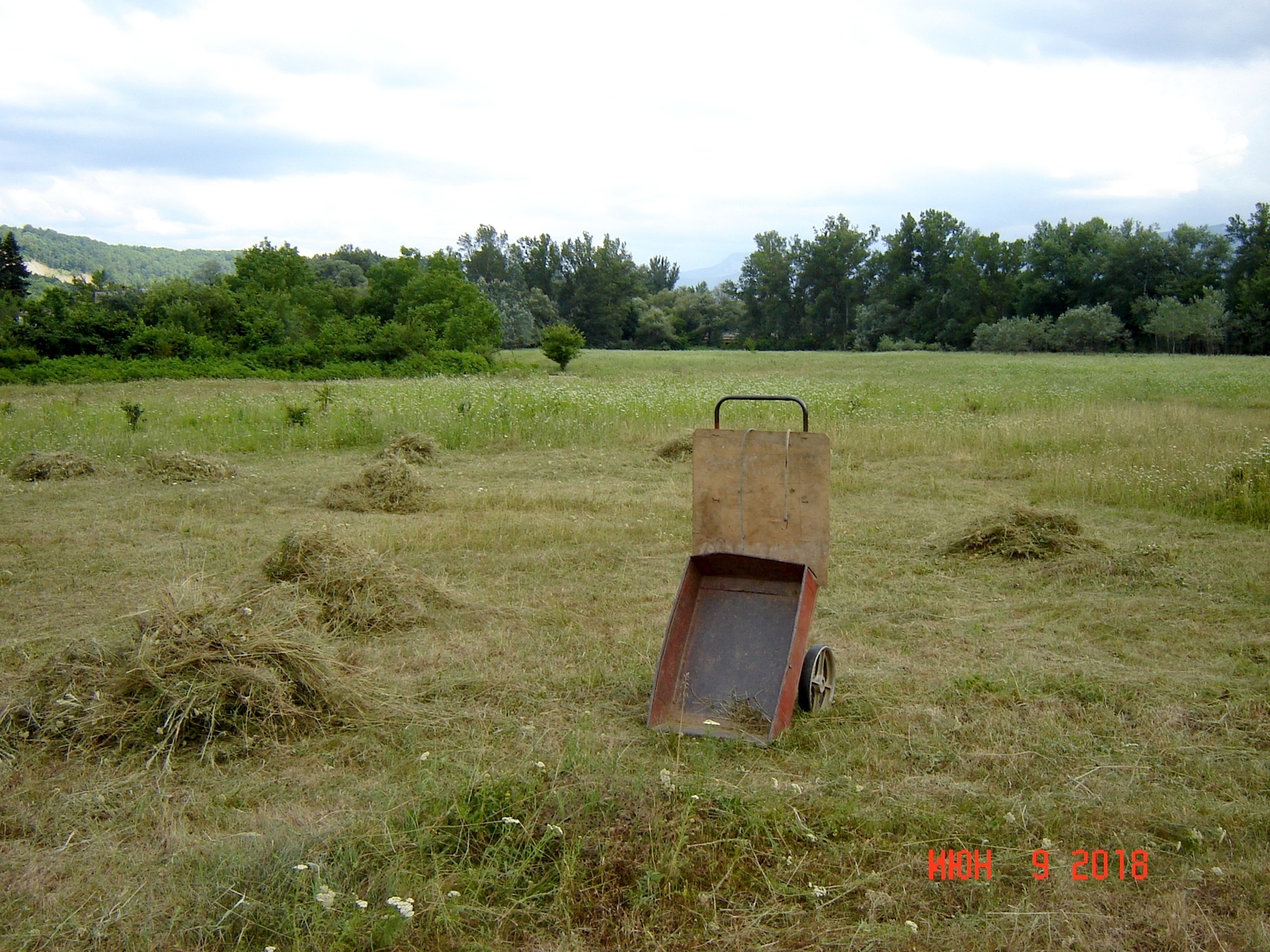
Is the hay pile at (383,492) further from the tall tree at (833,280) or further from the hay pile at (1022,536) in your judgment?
the tall tree at (833,280)

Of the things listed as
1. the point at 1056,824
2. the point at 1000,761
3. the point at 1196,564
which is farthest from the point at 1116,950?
the point at 1196,564

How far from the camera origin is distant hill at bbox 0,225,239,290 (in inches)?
4702

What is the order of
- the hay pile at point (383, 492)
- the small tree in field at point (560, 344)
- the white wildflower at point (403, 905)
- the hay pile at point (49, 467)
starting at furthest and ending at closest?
1. the small tree in field at point (560, 344)
2. the hay pile at point (49, 467)
3. the hay pile at point (383, 492)
4. the white wildflower at point (403, 905)

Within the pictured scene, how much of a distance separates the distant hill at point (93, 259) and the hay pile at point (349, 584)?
11483cm

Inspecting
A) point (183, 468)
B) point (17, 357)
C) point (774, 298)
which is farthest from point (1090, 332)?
point (183, 468)

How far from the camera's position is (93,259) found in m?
129

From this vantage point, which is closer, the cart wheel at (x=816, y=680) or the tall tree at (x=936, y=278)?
the cart wheel at (x=816, y=680)

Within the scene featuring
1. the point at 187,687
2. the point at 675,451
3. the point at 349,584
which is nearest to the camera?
the point at 187,687

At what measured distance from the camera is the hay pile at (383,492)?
9844 mm

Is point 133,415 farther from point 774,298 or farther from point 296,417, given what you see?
point 774,298

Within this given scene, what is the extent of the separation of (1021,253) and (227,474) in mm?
71447

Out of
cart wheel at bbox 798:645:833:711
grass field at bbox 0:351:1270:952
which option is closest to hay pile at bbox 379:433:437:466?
grass field at bbox 0:351:1270:952

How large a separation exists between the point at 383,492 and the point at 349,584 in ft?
13.5

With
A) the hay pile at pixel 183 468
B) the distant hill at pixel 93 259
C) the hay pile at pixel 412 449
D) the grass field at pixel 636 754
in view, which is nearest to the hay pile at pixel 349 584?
the grass field at pixel 636 754
